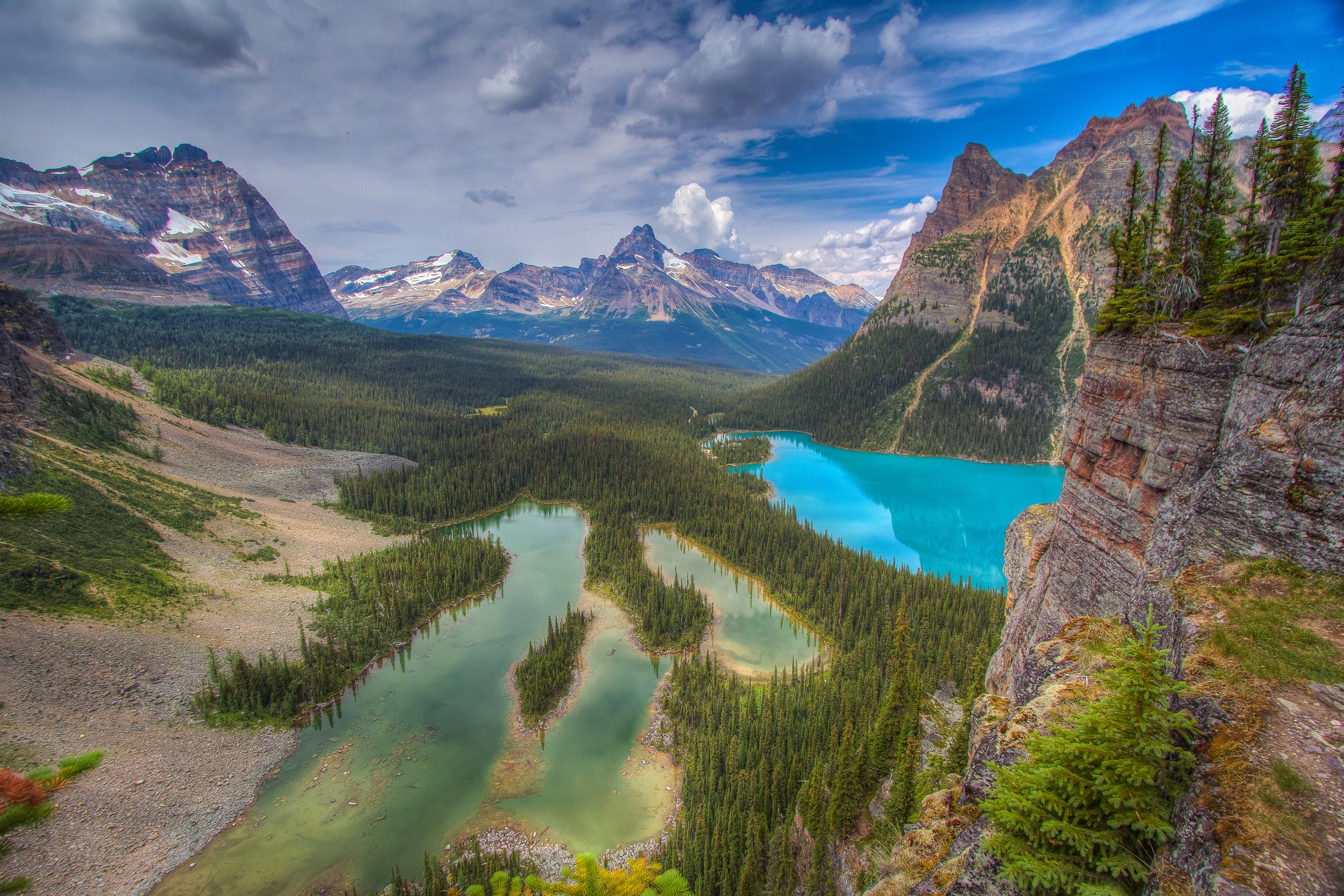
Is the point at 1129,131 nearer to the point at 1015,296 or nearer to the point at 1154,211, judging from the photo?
the point at 1015,296

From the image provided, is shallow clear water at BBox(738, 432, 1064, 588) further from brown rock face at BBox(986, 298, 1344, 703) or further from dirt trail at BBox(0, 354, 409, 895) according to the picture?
dirt trail at BBox(0, 354, 409, 895)

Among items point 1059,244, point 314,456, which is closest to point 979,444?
point 1059,244

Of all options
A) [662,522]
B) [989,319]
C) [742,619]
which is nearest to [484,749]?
[742,619]

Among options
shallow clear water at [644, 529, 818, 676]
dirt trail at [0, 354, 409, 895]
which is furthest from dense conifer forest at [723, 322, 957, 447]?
dirt trail at [0, 354, 409, 895]

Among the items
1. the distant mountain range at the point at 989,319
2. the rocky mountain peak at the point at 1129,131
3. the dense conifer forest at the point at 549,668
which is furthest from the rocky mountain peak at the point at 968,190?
the dense conifer forest at the point at 549,668

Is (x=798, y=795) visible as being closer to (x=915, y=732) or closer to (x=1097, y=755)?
(x=915, y=732)
